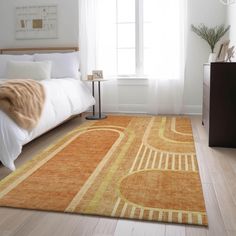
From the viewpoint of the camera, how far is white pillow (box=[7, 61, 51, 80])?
3.75 metres

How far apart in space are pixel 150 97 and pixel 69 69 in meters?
1.24

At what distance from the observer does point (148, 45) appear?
435 cm

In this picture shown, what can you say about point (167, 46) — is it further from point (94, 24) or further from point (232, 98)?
point (232, 98)

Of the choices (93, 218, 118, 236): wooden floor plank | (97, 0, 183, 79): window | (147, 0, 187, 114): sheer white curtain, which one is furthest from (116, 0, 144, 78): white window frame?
(93, 218, 118, 236): wooden floor plank

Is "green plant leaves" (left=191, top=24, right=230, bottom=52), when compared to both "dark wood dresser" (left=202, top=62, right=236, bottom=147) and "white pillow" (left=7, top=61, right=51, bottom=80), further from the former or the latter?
"white pillow" (left=7, top=61, right=51, bottom=80)

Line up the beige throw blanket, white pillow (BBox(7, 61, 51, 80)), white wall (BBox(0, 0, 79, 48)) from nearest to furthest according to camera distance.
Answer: the beige throw blanket, white pillow (BBox(7, 61, 51, 80)), white wall (BBox(0, 0, 79, 48))

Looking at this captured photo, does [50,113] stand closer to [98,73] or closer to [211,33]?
[98,73]

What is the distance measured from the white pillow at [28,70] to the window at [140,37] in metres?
0.91

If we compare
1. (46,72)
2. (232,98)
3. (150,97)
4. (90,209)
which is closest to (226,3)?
(150,97)

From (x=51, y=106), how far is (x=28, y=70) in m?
1.05

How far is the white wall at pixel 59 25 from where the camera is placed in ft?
14.7

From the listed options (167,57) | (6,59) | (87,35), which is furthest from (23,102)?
(167,57)

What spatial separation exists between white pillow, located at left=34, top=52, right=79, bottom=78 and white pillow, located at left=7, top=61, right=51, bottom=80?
0.80 ft

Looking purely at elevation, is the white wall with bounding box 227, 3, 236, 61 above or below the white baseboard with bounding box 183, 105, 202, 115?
above
